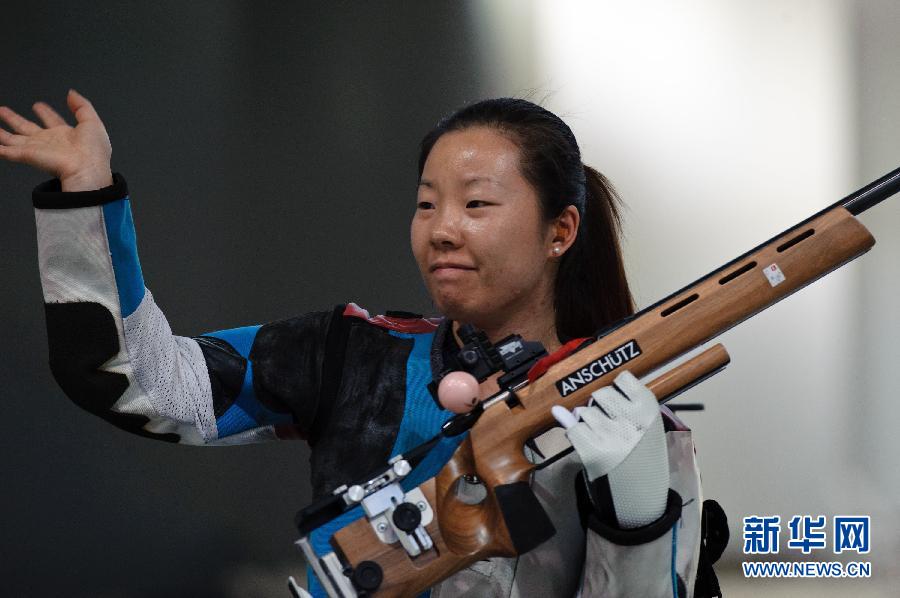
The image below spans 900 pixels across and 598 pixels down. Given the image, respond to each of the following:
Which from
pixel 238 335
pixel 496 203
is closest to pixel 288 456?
pixel 238 335

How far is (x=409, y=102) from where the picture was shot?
2252 mm

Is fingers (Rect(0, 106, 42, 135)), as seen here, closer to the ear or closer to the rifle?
the rifle

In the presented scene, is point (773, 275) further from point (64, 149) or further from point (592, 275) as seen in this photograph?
point (64, 149)

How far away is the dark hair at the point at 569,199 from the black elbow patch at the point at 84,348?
443 mm

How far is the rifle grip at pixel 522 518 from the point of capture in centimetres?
97

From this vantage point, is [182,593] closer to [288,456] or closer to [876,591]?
[288,456]

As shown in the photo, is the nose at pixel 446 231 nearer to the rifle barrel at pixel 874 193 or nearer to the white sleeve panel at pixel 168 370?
the white sleeve panel at pixel 168 370

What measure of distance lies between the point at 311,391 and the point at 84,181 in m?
0.36

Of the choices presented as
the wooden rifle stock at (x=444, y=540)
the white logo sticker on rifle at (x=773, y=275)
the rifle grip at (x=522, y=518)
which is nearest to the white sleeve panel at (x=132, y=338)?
the wooden rifle stock at (x=444, y=540)

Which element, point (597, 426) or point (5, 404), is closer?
point (597, 426)

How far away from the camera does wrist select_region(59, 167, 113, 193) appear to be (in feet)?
3.14

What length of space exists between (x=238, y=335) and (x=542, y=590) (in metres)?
0.45

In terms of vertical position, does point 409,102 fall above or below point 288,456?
above

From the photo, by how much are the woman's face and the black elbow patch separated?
354mm
